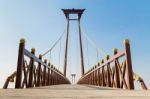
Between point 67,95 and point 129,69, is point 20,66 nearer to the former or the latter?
point 129,69

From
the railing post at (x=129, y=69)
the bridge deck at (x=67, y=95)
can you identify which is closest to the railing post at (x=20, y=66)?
the bridge deck at (x=67, y=95)

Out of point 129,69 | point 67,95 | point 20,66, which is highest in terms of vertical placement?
point 20,66

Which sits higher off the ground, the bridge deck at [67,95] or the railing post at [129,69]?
the railing post at [129,69]

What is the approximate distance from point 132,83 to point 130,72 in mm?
321

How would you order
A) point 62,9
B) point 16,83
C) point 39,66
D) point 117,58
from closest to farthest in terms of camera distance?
point 16,83 < point 117,58 < point 39,66 < point 62,9

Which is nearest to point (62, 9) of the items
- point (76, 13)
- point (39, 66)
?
point (76, 13)

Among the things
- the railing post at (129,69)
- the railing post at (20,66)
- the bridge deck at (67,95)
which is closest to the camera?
the bridge deck at (67,95)

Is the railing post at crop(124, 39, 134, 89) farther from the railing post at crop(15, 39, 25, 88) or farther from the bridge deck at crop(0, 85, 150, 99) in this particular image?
the railing post at crop(15, 39, 25, 88)

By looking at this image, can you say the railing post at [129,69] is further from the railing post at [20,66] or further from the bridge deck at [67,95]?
the railing post at [20,66]

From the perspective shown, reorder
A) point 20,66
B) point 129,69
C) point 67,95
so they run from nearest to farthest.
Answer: point 67,95 < point 20,66 < point 129,69

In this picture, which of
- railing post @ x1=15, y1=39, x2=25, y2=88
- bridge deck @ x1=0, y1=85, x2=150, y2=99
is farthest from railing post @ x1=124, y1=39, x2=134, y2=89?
railing post @ x1=15, y1=39, x2=25, y2=88

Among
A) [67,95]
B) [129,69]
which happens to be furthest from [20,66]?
[67,95]

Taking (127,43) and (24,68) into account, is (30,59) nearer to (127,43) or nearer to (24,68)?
(24,68)

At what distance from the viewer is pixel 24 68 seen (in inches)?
260
